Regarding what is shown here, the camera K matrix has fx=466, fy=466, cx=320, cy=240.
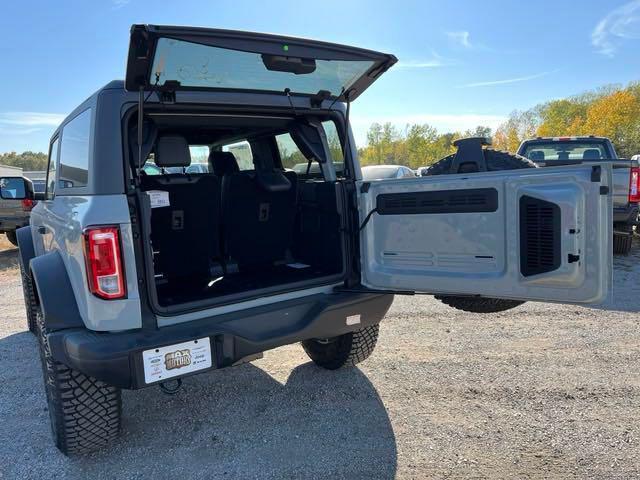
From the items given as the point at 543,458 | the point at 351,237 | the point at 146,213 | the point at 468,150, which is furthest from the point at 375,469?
the point at 468,150

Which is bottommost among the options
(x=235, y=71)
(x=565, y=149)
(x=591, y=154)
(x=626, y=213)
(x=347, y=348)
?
(x=347, y=348)

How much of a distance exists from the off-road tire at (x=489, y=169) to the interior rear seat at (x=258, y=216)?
112 centimetres

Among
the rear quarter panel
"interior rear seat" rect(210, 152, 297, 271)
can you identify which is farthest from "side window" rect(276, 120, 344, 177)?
the rear quarter panel

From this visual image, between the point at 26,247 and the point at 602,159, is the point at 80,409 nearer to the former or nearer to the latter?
the point at 26,247

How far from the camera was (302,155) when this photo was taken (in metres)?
3.70

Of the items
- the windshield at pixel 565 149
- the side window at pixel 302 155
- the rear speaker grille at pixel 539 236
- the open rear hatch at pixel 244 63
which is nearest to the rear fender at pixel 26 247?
the side window at pixel 302 155

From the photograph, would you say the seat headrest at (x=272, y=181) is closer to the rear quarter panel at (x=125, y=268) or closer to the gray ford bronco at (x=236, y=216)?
the gray ford bronco at (x=236, y=216)

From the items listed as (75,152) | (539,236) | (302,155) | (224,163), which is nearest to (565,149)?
(302,155)

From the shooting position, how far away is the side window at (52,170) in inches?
133

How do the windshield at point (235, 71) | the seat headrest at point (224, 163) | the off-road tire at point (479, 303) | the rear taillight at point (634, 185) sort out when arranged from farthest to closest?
the rear taillight at point (634, 185), the seat headrest at point (224, 163), the off-road tire at point (479, 303), the windshield at point (235, 71)

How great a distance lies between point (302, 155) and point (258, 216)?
2.03 feet

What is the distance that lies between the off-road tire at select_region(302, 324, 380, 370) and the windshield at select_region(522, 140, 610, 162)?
6.21m

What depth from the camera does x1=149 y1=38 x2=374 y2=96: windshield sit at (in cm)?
217

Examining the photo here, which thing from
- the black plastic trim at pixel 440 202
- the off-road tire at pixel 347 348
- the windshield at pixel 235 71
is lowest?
the off-road tire at pixel 347 348
